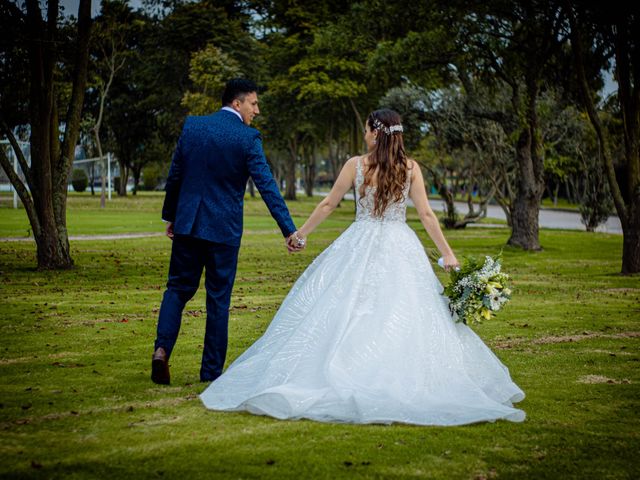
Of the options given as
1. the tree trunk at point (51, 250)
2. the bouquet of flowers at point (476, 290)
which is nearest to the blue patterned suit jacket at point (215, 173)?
the bouquet of flowers at point (476, 290)

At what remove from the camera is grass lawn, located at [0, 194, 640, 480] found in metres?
4.74

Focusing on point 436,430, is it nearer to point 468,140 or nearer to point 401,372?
point 401,372

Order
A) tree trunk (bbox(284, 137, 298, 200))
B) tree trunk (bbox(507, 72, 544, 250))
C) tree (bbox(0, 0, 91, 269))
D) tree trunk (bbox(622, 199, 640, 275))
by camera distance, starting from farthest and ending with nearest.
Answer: tree trunk (bbox(284, 137, 298, 200)) → tree trunk (bbox(507, 72, 544, 250)) → tree trunk (bbox(622, 199, 640, 275)) → tree (bbox(0, 0, 91, 269))

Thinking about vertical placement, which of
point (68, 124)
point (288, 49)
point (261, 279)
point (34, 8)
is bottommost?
point (261, 279)

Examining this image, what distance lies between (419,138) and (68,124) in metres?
20.8

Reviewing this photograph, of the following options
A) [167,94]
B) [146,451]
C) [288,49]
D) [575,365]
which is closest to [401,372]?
[146,451]

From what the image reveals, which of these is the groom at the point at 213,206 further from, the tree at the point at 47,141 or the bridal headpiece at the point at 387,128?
the tree at the point at 47,141

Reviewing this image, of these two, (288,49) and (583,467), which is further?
(288,49)

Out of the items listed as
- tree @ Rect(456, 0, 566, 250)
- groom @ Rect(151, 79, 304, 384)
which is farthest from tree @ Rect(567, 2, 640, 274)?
groom @ Rect(151, 79, 304, 384)

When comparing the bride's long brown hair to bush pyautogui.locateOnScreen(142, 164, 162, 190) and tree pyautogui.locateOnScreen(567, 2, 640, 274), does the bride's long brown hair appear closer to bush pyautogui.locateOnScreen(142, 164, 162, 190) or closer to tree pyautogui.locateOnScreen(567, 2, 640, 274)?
tree pyautogui.locateOnScreen(567, 2, 640, 274)

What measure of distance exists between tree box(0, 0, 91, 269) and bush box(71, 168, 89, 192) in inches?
2561

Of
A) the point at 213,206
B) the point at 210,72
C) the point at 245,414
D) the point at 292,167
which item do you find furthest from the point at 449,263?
the point at 292,167

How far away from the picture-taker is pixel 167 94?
56.7 meters

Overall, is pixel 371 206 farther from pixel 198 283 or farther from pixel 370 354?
pixel 198 283
